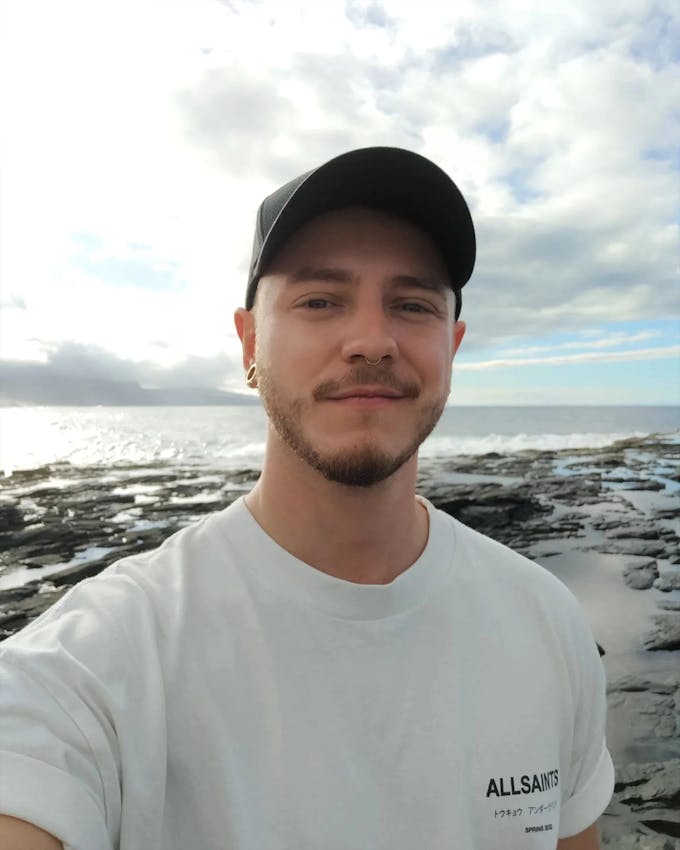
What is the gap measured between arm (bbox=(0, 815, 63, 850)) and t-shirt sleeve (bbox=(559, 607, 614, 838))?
5.82 feet

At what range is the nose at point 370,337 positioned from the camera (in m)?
2.19

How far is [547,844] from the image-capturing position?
213cm

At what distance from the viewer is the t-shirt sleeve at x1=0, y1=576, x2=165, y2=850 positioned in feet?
4.71

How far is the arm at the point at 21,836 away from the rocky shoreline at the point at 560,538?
4.80 metres

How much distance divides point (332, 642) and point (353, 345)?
3.28 feet

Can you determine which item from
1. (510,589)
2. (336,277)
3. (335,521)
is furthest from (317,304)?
(510,589)

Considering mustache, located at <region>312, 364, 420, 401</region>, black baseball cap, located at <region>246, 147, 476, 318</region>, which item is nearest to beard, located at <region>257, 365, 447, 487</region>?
mustache, located at <region>312, 364, 420, 401</region>

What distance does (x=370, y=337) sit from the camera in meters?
2.21

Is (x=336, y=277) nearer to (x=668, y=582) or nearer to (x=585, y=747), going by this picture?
(x=585, y=747)

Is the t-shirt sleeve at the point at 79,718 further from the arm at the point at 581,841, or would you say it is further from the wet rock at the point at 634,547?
the wet rock at the point at 634,547

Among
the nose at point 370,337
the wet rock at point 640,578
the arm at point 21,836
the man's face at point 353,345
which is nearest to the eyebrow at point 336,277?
the man's face at point 353,345

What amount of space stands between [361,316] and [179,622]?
1207mm

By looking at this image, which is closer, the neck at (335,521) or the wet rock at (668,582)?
the neck at (335,521)

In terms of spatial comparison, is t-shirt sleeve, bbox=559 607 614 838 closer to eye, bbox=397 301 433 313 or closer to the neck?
the neck
